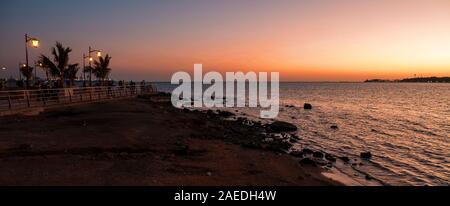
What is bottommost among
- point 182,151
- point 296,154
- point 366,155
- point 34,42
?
point 366,155

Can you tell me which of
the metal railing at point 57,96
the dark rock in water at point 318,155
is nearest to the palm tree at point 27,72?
the metal railing at point 57,96

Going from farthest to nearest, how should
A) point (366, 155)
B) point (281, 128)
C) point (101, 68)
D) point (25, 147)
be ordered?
point (101, 68) < point (281, 128) < point (366, 155) < point (25, 147)

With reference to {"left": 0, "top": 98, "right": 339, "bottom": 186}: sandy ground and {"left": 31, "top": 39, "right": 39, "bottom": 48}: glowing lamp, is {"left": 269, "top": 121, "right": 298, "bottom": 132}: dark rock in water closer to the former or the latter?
{"left": 0, "top": 98, "right": 339, "bottom": 186}: sandy ground

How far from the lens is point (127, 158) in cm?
1302

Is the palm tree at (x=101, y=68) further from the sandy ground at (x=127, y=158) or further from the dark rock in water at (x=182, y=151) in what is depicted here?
the dark rock in water at (x=182, y=151)

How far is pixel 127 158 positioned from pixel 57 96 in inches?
699

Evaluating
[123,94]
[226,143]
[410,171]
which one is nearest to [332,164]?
[410,171]

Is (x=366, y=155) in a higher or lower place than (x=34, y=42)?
lower

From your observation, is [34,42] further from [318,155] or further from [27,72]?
[318,155]

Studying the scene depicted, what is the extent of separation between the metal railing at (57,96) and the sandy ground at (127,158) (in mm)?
2530

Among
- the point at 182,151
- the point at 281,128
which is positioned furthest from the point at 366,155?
the point at 182,151

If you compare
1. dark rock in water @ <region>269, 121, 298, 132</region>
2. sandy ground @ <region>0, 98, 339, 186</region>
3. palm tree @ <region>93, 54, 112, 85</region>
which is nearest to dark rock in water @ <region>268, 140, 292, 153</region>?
sandy ground @ <region>0, 98, 339, 186</region>

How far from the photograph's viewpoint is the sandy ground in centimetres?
1045
